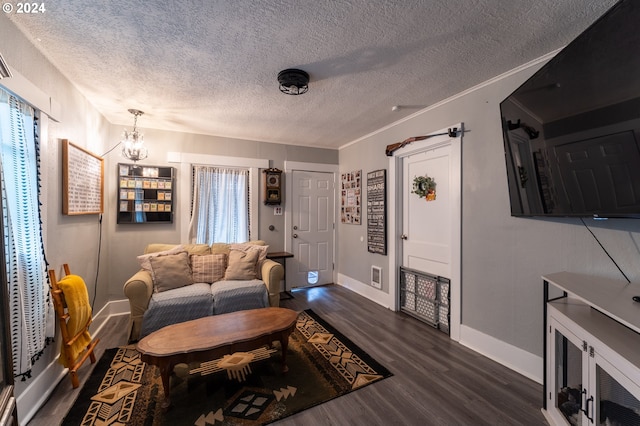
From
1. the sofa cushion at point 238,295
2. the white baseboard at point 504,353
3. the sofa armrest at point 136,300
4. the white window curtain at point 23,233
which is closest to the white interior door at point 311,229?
the sofa cushion at point 238,295

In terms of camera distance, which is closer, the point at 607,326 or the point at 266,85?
the point at 607,326

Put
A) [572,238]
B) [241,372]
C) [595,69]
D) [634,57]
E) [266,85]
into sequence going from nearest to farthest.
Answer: [634,57]
[595,69]
[572,238]
[241,372]
[266,85]

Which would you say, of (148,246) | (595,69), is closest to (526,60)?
(595,69)

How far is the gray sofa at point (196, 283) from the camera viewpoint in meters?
2.61

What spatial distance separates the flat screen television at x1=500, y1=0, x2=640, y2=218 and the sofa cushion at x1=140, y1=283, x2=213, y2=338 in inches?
124

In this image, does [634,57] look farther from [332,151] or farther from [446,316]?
[332,151]

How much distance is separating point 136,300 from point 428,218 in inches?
Result: 129

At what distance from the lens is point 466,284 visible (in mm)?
2533

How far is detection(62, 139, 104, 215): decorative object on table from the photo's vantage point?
220 centimetres

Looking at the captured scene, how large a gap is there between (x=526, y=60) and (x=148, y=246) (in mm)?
4352

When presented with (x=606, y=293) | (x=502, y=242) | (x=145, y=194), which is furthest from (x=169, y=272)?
(x=606, y=293)

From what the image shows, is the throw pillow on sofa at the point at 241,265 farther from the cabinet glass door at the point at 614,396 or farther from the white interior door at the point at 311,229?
the cabinet glass door at the point at 614,396

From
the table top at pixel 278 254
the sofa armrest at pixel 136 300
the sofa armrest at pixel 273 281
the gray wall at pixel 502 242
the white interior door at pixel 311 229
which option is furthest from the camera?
the white interior door at pixel 311 229

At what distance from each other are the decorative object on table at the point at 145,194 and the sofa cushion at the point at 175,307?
1253 millimetres
